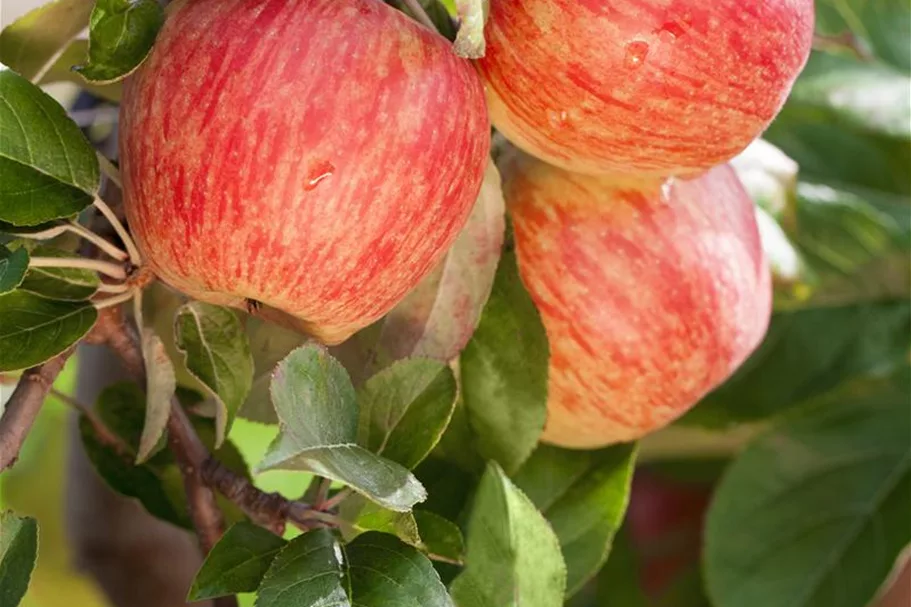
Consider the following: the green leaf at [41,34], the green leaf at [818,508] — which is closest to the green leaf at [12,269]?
the green leaf at [41,34]

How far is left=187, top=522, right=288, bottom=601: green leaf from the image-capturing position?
1.25ft

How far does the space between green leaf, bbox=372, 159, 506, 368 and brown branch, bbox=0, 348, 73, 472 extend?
0.13 metres

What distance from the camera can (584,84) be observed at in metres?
0.40

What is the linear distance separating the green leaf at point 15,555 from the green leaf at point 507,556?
0.50 ft

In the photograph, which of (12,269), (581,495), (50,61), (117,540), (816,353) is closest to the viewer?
(12,269)

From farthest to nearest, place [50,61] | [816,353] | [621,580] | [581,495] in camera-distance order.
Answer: [621,580], [816,353], [581,495], [50,61]

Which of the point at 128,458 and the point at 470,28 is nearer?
the point at 470,28

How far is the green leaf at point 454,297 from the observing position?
18.1 inches

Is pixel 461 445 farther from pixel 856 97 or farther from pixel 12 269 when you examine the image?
pixel 856 97

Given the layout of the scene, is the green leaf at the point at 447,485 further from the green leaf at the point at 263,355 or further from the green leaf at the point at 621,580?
the green leaf at the point at 621,580

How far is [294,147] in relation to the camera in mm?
345

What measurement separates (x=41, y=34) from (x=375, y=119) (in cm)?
15

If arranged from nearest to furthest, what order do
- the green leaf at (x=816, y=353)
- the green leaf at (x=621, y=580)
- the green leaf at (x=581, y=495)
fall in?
the green leaf at (x=581, y=495), the green leaf at (x=816, y=353), the green leaf at (x=621, y=580)

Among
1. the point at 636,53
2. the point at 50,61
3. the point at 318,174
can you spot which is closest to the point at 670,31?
the point at 636,53
